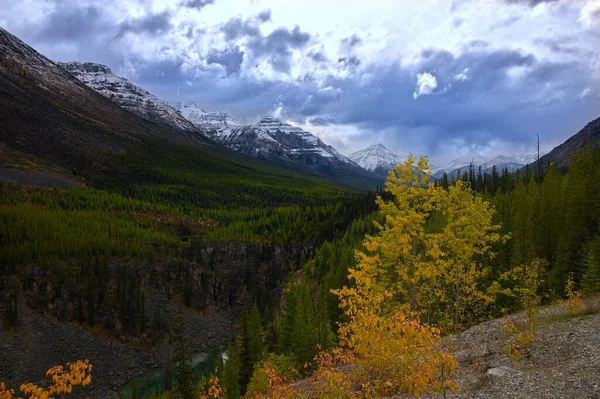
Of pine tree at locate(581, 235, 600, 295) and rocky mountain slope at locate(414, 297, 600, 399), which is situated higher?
pine tree at locate(581, 235, 600, 295)

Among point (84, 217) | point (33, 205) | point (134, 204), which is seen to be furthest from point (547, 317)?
point (134, 204)

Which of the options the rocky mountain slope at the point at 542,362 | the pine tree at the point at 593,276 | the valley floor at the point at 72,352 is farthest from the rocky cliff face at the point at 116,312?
the rocky mountain slope at the point at 542,362

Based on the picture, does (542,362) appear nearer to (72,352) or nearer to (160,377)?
(160,377)

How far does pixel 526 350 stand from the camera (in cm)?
1767

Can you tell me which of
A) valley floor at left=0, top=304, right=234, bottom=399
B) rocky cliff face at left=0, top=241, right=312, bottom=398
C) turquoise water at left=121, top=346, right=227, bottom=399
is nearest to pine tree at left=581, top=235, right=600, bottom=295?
turquoise water at left=121, top=346, right=227, bottom=399

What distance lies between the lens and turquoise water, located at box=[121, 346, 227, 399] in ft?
239

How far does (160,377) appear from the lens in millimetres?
82750

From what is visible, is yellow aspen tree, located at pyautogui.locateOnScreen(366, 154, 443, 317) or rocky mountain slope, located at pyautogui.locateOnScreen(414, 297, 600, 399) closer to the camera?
rocky mountain slope, located at pyautogui.locateOnScreen(414, 297, 600, 399)

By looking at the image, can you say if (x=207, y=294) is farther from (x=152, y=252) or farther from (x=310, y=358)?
(x=310, y=358)

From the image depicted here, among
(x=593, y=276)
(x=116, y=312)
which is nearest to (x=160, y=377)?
(x=116, y=312)

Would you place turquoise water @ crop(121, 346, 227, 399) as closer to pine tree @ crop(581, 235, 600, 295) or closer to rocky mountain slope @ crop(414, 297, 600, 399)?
rocky mountain slope @ crop(414, 297, 600, 399)

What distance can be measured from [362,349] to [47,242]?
5138 inches

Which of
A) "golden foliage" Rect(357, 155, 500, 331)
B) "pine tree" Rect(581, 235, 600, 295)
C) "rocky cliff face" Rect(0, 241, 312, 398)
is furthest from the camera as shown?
"rocky cliff face" Rect(0, 241, 312, 398)

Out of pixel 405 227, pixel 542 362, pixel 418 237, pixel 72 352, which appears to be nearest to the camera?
pixel 542 362
